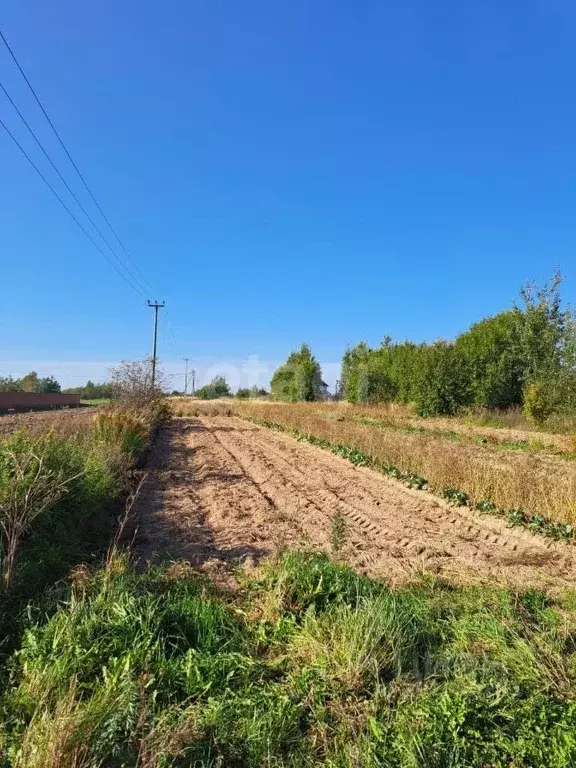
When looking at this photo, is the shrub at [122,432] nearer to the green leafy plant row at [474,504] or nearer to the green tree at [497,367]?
the green leafy plant row at [474,504]

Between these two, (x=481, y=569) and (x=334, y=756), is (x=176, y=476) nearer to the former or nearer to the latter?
(x=481, y=569)

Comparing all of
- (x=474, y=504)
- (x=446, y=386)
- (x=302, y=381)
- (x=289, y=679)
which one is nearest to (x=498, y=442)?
(x=474, y=504)

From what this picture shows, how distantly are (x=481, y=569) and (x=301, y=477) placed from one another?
20.2 feet

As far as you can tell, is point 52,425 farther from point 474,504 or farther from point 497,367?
point 497,367

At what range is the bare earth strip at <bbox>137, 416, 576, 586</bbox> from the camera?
600 cm

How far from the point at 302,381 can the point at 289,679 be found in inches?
2011

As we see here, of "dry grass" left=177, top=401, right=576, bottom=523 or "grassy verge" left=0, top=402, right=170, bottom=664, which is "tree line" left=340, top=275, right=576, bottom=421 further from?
"grassy verge" left=0, top=402, right=170, bottom=664

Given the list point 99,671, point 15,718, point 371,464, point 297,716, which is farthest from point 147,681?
point 371,464

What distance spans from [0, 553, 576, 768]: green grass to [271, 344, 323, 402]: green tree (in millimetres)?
49773

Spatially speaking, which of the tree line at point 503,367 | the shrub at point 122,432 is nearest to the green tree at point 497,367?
the tree line at point 503,367

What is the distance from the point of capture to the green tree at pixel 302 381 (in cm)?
5444

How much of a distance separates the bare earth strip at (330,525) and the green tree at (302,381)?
4114cm

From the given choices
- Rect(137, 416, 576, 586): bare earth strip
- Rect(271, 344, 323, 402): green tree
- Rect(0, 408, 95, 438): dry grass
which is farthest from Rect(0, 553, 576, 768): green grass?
Rect(271, 344, 323, 402): green tree

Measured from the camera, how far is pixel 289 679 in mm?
3371
